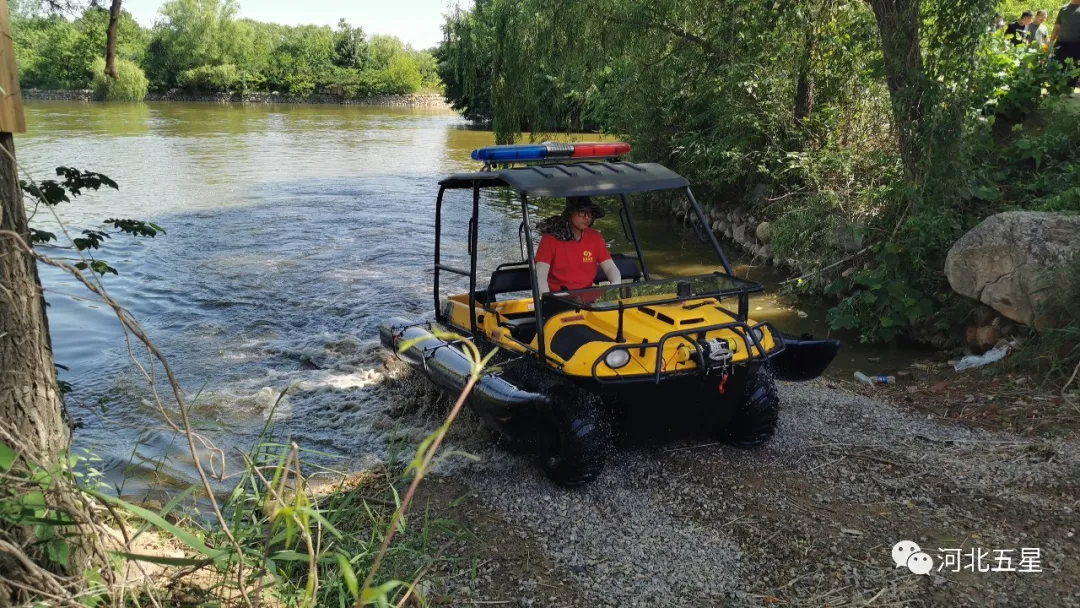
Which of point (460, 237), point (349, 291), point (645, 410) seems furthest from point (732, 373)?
point (460, 237)

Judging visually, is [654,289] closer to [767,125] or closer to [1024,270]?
[1024,270]

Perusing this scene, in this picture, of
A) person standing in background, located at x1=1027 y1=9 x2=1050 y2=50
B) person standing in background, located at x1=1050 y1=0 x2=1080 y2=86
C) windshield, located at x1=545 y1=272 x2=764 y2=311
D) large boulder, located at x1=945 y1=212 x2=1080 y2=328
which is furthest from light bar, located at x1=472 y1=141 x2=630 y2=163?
person standing in background, located at x1=1027 y1=9 x2=1050 y2=50

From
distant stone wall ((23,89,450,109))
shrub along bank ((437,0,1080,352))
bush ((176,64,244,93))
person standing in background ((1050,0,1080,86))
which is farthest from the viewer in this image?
bush ((176,64,244,93))

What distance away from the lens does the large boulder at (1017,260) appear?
23.1 ft

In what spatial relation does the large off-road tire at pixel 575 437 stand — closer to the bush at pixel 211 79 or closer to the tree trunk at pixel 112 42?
the tree trunk at pixel 112 42

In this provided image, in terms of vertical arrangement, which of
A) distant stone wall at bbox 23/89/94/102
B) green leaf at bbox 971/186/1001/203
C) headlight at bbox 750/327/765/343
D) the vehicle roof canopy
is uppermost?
distant stone wall at bbox 23/89/94/102

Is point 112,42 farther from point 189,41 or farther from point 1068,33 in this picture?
point 189,41

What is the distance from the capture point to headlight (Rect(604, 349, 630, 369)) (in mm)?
4840

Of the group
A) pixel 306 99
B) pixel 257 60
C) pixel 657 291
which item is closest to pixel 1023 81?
pixel 657 291

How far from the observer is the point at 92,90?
180 feet

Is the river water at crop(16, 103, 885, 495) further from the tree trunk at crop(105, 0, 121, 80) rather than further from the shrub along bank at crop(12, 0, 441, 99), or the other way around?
the shrub along bank at crop(12, 0, 441, 99)

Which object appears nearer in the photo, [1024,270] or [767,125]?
[1024,270]

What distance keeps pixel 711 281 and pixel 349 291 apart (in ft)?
24.4

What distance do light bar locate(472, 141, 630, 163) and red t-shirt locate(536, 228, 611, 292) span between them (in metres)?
0.56
